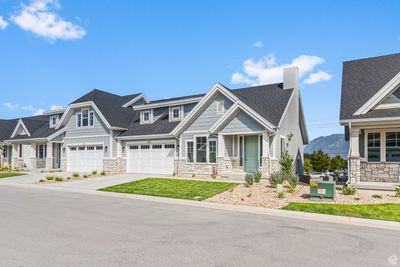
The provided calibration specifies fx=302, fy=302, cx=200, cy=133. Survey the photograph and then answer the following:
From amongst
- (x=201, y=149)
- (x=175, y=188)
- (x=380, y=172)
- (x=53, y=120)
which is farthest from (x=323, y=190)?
(x=53, y=120)

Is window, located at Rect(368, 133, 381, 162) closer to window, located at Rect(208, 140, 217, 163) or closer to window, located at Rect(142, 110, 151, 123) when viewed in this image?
window, located at Rect(208, 140, 217, 163)

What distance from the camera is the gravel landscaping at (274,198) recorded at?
11.6m

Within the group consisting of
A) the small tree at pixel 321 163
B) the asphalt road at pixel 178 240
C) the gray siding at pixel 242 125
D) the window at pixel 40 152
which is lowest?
the small tree at pixel 321 163

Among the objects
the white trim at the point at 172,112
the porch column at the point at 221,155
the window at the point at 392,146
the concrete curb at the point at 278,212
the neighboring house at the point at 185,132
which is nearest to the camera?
the concrete curb at the point at 278,212

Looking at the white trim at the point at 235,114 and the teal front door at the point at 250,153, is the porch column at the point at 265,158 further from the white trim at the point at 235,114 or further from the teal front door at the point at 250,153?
the teal front door at the point at 250,153

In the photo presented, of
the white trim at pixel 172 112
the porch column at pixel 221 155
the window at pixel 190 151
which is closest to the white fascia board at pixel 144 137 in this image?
the window at pixel 190 151

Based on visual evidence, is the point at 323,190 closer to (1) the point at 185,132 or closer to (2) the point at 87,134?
(1) the point at 185,132

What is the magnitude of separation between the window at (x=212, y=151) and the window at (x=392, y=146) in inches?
384

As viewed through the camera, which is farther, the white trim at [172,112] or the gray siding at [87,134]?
the gray siding at [87,134]

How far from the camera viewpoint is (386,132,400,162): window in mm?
14938

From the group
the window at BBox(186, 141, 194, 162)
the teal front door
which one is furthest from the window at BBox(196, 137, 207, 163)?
the teal front door

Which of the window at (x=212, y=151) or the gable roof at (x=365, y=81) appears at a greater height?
the gable roof at (x=365, y=81)

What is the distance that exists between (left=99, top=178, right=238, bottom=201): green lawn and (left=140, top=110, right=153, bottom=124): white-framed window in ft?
28.2

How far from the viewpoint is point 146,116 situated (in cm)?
2594
